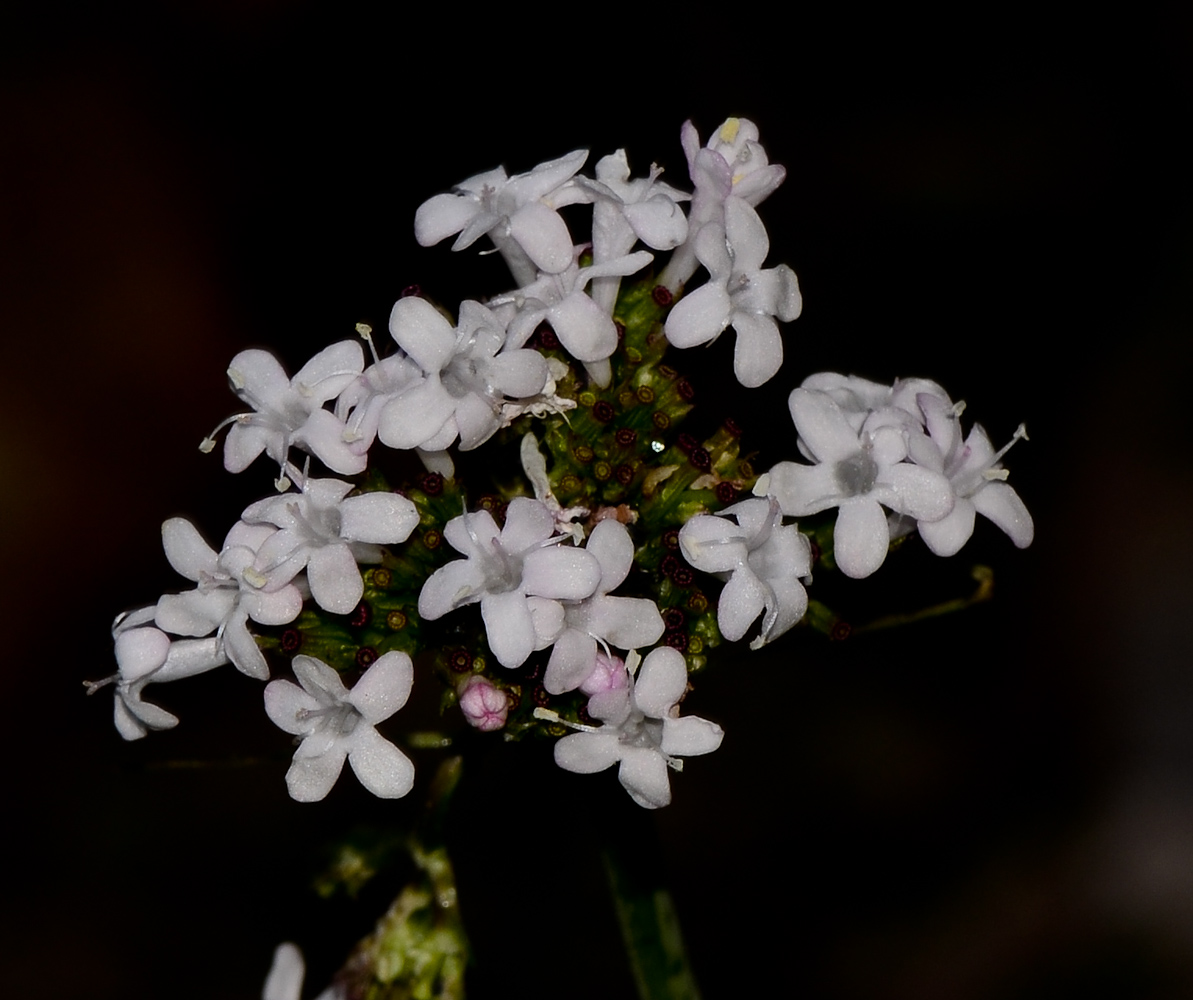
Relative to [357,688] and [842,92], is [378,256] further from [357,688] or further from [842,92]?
[357,688]

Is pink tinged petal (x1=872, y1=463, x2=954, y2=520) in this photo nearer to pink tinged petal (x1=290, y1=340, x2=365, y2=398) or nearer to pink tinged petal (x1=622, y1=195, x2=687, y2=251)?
pink tinged petal (x1=622, y1=195, x2=687, y2=251)

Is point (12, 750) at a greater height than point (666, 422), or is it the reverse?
point (12, 750)

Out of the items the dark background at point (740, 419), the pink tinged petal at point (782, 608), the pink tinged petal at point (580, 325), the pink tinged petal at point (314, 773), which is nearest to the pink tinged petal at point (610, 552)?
the pink tinged petal at point (782, 608)

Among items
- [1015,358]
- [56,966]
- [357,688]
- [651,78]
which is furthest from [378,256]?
[357,688]

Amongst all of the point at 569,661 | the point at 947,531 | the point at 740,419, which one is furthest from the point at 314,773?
the point at 740,419

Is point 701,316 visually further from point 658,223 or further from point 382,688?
point 382,688

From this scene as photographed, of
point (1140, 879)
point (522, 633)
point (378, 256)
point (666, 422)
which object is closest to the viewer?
point (522, 633)
